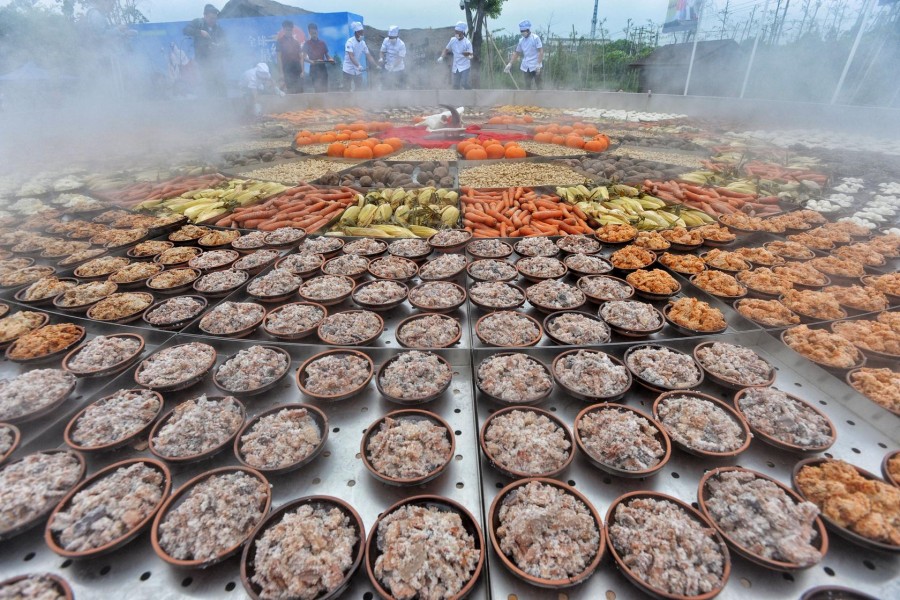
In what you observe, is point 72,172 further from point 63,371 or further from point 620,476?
point 620,476

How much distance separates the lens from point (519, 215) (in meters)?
5.83

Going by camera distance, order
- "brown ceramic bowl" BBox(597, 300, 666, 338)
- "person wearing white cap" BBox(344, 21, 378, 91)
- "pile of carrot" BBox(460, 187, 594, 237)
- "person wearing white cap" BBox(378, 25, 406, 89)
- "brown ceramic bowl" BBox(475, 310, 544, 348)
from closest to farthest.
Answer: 1. "brown ceramic bowl" BBox(475, 310, 544, 348)
2. "brown ceramic bowl" BBox(597, 300, 666, 338)
3. "pile of carrot" BBox(460, 187, 594, 237)
4. "person wearing white cap" BBox(344, 21, 378, 91)
5. "person wearing white cap" BBox(378, 25, 406, 89)

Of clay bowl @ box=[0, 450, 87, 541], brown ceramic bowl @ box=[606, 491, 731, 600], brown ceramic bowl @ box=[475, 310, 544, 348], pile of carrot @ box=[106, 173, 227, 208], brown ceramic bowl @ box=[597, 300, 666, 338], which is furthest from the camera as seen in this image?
pile of carrot @ box=[106, 173, 227, 208]

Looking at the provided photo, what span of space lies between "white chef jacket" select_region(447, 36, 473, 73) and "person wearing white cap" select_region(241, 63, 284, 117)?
708cm

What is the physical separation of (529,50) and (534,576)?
18.5 m

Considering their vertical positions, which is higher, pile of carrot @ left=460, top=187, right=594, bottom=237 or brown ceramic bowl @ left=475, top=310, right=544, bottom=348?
pile of carrot @ left=460, top=187, right=594, bottom=237

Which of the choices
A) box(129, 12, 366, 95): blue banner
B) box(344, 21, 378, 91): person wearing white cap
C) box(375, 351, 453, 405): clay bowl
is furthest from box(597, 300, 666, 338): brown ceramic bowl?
box(129, 12, 366, 95): blue banner

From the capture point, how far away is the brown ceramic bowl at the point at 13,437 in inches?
91.0

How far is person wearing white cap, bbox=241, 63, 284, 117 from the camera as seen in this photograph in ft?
49.6

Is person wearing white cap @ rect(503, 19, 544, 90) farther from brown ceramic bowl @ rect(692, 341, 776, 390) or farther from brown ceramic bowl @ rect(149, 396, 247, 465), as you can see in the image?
brown ceramic bowl @ rect(149, 396, 247, 465)

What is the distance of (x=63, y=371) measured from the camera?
292 centimetres

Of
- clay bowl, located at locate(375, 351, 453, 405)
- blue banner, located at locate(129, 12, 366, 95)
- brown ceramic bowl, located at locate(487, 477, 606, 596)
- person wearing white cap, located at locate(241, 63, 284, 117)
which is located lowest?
brown ceramic bowl, located at locate(487, 477, 606, 596)

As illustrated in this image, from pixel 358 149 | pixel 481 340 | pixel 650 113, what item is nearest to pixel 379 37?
pixel 650 113

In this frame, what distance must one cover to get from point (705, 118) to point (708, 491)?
49.5 feet
